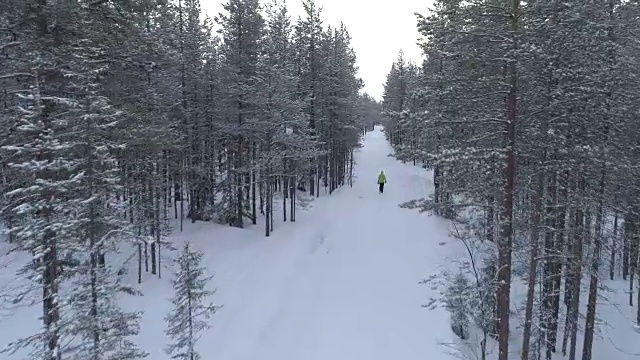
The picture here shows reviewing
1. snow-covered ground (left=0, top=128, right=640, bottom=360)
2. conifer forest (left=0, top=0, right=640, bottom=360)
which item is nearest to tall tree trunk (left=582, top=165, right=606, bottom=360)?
conifer forest (left=0, top=0, right=640, bottom=360)

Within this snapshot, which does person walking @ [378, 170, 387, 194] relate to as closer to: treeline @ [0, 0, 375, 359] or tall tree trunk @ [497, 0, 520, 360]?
treeline @ [0, 0, 375, 359]

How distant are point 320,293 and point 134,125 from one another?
11.7 m

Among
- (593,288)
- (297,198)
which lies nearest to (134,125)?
(593,288)

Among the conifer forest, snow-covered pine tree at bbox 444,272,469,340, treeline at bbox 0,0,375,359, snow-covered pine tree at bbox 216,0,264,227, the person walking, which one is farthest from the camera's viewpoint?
the person walking

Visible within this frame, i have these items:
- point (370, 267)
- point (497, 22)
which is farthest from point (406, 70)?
point (497, 22)

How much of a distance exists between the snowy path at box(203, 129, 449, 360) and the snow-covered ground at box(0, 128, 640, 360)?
0.16 ft

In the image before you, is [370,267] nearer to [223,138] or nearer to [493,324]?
[493,324]

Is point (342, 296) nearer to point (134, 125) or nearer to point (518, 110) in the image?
point (134, 125)

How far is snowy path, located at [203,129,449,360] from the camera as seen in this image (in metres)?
17.0

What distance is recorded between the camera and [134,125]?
59.7ft

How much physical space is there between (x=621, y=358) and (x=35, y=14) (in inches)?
934

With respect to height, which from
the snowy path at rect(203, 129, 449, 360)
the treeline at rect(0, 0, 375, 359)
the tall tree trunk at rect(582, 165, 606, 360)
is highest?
the treeline at rect(0, 0, 375, 359)

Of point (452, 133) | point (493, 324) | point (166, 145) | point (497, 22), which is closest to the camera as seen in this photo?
point (497, 22)

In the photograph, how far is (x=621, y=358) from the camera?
18.4 metres
